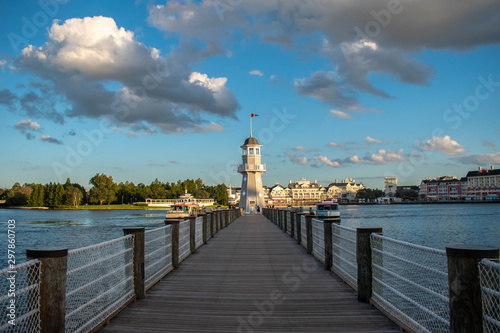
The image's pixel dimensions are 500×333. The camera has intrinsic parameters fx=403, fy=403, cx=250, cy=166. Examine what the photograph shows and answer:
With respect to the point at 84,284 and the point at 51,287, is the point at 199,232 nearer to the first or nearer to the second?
the point at 84,284

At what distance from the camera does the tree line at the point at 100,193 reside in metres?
127

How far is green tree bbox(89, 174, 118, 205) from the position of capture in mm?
136250

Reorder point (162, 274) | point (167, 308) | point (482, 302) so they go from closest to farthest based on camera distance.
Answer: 1. point (482, 302)
2. point (167, 308)
3. point (162, 274)

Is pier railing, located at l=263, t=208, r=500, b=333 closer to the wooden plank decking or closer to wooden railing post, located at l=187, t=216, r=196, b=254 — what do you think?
the wooden plank decking

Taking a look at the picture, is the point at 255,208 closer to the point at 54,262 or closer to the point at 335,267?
the point at 335,267

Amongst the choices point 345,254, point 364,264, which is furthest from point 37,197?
point 364,264

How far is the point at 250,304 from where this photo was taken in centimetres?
625

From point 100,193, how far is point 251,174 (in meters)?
98.6

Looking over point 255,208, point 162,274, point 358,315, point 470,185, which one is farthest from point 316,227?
point 470,185

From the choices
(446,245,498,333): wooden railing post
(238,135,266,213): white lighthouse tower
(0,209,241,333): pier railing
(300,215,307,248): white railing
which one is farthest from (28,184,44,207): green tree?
(446,245,498,333): wooden railing post

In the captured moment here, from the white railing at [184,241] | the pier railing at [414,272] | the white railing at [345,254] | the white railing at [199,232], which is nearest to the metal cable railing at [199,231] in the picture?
the white railing at [199,232]

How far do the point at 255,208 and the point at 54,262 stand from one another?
4855 cm

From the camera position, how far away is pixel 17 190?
152750 mm

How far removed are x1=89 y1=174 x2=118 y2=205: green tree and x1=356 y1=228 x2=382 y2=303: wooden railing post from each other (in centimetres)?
13976
